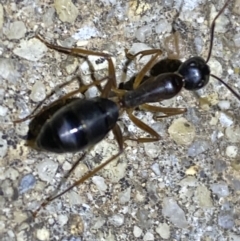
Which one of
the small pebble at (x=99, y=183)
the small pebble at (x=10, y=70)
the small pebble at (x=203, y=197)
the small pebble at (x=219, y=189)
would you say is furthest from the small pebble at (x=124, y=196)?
the small pebble at (x=10, y=70)

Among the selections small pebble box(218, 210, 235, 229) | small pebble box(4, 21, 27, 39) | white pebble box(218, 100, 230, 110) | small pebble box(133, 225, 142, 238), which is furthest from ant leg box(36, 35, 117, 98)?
small pebble box(218, 210, 235, 229)

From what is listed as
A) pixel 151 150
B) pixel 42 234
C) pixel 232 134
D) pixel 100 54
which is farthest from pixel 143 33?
pixel 42 234

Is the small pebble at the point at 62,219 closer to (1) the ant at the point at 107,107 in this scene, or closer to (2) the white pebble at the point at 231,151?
(1) the ant at the point at 107,107

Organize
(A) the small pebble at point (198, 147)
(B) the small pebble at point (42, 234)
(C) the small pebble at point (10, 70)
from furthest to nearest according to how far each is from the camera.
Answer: (A) the small pebble at point (198, 147)
(C) the small pebble at point (10, 70)
(B) the small pebble at point (42, 234)

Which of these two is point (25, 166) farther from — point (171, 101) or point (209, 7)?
point (209, 7)

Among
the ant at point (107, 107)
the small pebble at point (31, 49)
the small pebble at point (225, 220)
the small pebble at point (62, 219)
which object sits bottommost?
the small pebble at point (225, 220)

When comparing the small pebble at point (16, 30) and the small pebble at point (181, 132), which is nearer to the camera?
the small pebble at point (16, 30)

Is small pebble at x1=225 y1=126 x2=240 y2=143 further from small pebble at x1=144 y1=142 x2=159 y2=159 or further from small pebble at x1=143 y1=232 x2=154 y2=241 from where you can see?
small pebble at x1=143 y1=232 x2=154 y2=241

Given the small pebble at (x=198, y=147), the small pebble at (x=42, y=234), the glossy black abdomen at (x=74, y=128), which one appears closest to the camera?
the glossy black abdomen at (x=74, y=128)
